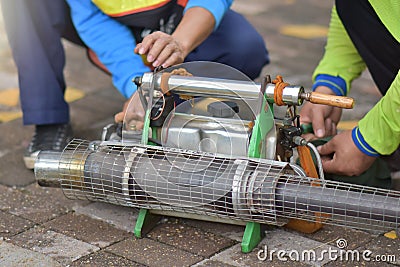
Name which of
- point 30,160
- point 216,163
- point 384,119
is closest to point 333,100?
point 384,119

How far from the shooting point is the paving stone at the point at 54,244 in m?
1.87

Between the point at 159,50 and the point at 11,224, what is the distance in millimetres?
609

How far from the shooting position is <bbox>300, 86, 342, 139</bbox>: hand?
7.19ft

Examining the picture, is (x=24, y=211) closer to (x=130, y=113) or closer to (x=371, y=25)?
(x=130, y=113)

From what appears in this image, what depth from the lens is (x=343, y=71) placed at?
2.37m

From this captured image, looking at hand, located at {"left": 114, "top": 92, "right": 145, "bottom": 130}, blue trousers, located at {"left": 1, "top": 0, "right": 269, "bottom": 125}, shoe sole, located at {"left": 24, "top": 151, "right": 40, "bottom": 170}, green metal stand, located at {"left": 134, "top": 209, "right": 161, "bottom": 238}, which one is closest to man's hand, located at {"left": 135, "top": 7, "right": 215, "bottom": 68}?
hand, located at {"left": 114, "top": 92, "right": 145, "bottom": 130}

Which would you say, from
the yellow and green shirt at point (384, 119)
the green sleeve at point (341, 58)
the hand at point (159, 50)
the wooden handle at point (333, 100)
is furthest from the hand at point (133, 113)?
the green sleeve at point (341, 58)

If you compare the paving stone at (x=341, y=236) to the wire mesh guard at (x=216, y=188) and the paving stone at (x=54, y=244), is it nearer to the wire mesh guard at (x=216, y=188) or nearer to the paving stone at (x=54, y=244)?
the wire mesh guard at (x=216, y=188)

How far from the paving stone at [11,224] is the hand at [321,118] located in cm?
84

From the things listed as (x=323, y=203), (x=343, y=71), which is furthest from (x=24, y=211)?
(x=343, y=71)

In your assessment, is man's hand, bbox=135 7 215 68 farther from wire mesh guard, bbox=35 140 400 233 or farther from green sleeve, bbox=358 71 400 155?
green sleeve, bbox=358 71 400 155

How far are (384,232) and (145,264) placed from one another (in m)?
0.62

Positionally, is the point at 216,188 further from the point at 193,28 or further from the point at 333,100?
the point at 193,28

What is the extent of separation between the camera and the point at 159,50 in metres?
1.98
